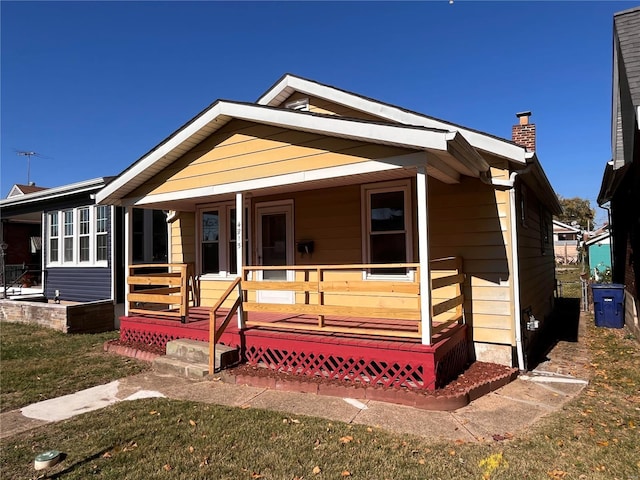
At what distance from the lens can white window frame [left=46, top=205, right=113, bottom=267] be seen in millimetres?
11453

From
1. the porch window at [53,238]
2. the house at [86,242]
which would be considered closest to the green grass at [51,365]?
the house at [86,242]

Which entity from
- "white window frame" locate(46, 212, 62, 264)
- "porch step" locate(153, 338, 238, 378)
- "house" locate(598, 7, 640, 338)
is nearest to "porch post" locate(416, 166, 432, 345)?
"porch step" locate(153, 338, 238, 378)

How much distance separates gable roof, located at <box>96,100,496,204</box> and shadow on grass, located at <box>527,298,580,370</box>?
3.45 m

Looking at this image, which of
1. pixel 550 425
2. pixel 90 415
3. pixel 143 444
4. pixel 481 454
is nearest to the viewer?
pixel 481 454

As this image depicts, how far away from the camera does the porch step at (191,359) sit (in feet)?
19.1

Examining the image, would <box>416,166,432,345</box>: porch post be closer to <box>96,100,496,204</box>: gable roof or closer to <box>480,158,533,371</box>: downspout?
<box>96,100,496,204</box>: gable roof

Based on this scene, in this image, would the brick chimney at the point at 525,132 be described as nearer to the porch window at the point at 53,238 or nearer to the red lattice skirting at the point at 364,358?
the red lattice skirting at the point at 364,358

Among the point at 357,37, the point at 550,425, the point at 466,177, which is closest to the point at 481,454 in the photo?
the point at 550,425

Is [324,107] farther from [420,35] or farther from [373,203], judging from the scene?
[420,35]

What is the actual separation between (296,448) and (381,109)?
214 inches

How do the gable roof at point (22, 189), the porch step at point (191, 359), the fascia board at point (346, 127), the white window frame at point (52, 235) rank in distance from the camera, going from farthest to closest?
the gable roof at point (22, 189)
the white window frame at point (52, 235)
the porch step at point (191, 359)
the fascia board at point (346, 127)

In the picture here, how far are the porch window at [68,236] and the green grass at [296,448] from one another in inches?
379

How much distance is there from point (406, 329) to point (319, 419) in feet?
7.10

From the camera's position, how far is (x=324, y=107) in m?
7.71
